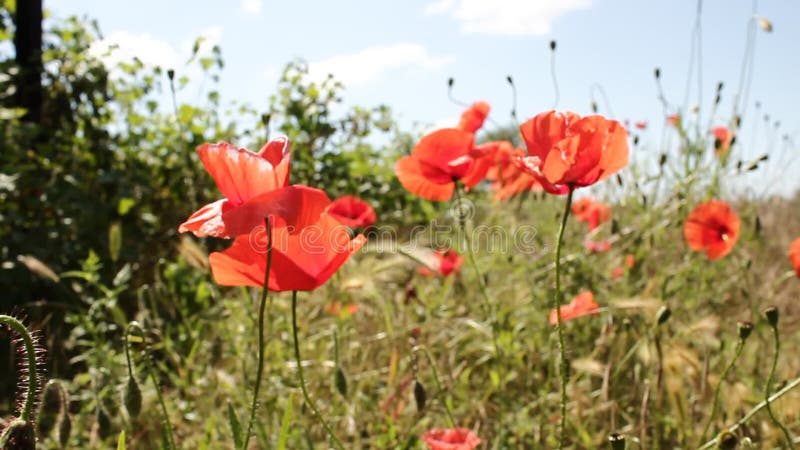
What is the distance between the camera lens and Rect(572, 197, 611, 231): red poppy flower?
314cm

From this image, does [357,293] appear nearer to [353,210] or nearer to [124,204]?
[353,210]

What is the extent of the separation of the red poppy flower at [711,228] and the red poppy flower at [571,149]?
1394mm

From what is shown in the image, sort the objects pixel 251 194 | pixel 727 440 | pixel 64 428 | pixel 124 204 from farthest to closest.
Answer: pixel 124 204 < pixel 64 428 < pixel 727 440 < pixel 251 194

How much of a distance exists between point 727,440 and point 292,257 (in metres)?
0.70

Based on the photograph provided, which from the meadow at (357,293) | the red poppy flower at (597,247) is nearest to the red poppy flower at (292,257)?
→ the meadow at (357,293)

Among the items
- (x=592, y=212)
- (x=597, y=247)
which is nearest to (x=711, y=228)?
(x=597, y=247)

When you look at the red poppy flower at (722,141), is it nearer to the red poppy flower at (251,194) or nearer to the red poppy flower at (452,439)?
the red poppy flower at (452,439)

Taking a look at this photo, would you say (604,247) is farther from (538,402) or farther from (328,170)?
(328,170)

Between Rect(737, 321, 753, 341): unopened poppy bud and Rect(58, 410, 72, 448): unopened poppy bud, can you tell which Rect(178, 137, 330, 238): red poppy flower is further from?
Rect(737, 321, 753, 341): unopened poppy bud

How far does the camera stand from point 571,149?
4.16 feet

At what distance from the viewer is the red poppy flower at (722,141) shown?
8.91 feet

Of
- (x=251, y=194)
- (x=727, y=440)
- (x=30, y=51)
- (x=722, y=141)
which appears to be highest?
(x=30, y=51)

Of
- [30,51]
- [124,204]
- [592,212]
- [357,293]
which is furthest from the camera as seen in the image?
[30,51]

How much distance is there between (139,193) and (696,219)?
7.57ft
